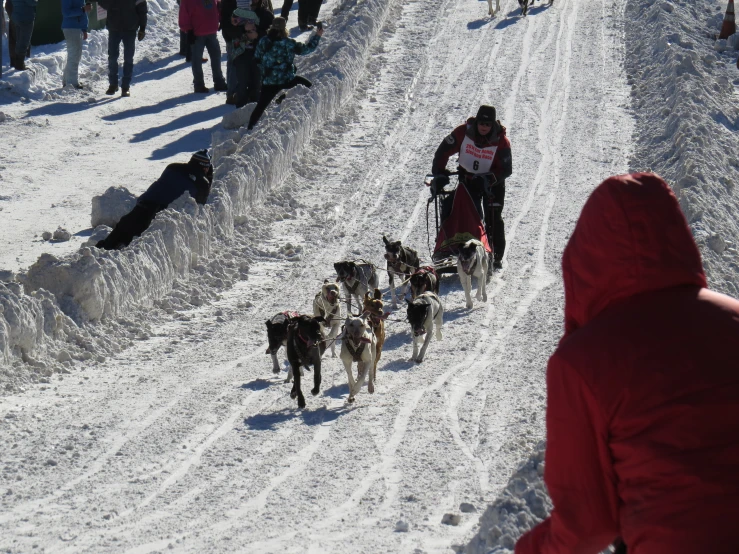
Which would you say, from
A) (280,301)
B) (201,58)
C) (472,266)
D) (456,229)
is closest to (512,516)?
(472,266)

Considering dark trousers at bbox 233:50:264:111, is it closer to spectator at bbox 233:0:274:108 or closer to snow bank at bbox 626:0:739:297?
spectator at bbox 233:0:274:108

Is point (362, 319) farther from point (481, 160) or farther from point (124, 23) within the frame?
point (124, 23)

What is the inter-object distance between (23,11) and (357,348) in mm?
11126

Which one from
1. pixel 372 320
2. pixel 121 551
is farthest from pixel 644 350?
pixel 372 320

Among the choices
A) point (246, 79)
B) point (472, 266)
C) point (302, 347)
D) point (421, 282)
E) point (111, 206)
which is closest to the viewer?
point (302, 347)

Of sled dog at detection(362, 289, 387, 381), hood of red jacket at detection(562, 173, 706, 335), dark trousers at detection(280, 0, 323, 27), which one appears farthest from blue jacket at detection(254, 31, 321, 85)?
hood of red jacket at detection(562, 173, 706, 335)

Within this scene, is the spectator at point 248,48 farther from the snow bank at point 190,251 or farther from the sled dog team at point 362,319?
the sled dog team at point 362,319

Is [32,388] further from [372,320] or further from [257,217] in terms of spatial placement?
[257,217]

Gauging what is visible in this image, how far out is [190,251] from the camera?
9.62m

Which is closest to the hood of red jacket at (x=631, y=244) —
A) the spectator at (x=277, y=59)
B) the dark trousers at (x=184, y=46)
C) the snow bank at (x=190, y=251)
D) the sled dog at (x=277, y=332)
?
the sled dog at (x=277, y=332)

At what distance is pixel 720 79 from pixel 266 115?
731 cm

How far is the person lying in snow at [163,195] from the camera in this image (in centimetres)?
998

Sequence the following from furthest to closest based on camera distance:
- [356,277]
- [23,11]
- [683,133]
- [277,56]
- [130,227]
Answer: [23,11] → [277,56] → [683,133] → [130,227] → [356,277]

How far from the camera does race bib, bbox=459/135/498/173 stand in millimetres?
9602
